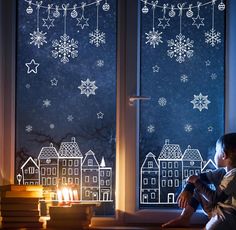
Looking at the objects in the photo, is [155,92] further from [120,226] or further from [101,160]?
[120,226]

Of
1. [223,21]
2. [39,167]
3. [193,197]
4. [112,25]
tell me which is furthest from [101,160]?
[223,21]

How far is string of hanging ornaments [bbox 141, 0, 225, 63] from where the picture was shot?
397cm

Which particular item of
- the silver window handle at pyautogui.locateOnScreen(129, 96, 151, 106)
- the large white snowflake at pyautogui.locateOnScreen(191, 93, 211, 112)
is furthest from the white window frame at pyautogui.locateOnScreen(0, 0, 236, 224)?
the large white snowflake at pyautogui.locateOnScreen(191, 93, 211, 112)

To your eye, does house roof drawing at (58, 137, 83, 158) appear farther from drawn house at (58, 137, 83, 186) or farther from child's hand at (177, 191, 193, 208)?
child's hand at (177, 191, 193, 208)

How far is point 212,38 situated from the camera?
13.0ft

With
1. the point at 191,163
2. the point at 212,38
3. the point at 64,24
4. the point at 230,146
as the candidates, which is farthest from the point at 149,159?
the point at 64,24

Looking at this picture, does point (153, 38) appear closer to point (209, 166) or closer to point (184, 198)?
point (209, 166)

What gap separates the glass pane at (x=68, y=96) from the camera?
3.96 metres

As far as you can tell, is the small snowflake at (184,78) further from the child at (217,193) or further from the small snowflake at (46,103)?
the small snowflake at (46,103)

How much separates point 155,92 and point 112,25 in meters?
0.54

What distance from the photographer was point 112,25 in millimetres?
4016

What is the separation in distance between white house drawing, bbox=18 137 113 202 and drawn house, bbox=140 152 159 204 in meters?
0.22

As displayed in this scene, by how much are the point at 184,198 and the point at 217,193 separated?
11.4 inches

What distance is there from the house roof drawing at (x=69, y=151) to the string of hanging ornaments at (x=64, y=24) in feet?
1.83
